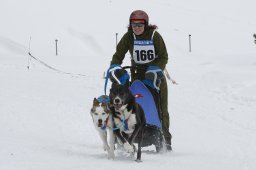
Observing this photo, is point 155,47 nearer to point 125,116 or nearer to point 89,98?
point 125,116

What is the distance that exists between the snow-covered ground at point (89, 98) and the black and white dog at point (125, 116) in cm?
29

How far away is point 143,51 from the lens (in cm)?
827

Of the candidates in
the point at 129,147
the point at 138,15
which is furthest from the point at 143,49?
the point at 129,147

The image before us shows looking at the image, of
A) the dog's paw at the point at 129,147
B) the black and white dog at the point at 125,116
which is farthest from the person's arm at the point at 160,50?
the dog's paw at the point at 129,147

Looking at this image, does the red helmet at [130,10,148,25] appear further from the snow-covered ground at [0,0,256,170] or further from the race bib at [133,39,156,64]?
the snow-covered ground at [0,0,256,170]

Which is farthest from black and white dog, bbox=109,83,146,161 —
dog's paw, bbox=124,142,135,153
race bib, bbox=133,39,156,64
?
race bib, bbox=133,39,156,64

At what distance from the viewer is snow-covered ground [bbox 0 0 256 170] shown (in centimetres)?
719

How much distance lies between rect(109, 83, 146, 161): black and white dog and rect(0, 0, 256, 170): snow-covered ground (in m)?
0.29

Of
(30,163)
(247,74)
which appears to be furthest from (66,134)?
(247,74)

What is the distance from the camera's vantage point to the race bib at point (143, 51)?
8.20 meters

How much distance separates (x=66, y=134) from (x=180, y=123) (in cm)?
309

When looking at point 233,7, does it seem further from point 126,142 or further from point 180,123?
point 126,142

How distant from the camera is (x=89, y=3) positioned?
5059 cm

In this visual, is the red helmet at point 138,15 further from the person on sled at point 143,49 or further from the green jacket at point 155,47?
the green jacket at point 155,47
